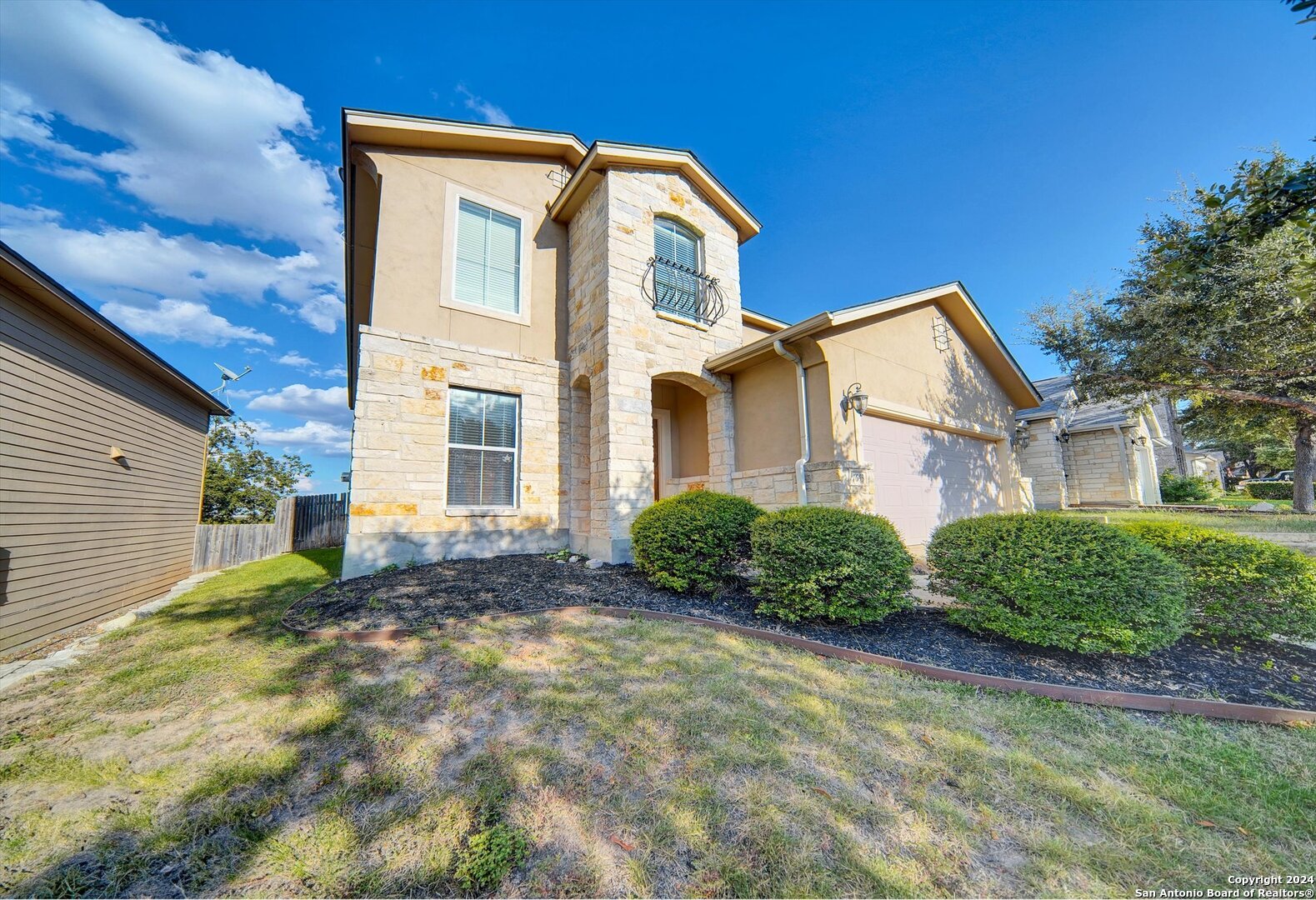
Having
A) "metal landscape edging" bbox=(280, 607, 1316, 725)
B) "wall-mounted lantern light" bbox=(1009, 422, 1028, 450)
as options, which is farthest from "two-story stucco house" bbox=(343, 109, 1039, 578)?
"metal landscape edging" bbox=(280, 607, 1316, 725)

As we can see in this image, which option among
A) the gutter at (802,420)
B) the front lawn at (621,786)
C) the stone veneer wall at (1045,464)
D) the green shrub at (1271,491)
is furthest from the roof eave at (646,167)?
the green shrub at (1271,491)

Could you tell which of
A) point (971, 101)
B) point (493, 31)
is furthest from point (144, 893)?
point (971, 101)

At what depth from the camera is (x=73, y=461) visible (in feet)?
18.5

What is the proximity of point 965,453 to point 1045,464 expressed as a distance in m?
8.11

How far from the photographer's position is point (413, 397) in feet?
22.8

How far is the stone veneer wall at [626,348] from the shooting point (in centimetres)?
711

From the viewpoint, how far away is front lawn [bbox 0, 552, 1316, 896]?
5.78ft

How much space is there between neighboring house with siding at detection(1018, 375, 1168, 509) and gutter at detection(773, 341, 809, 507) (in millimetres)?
11701

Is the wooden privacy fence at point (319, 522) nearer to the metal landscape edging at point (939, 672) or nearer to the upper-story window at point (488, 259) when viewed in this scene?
the upper-story window at point (488, 259)

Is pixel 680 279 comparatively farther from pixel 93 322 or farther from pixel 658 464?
pixel 93 322

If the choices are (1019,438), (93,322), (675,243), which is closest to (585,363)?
(675,243)

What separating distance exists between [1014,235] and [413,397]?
563 inches

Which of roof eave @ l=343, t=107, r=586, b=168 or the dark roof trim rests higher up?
roof eave @ l=343, t=107, r=586, b=168

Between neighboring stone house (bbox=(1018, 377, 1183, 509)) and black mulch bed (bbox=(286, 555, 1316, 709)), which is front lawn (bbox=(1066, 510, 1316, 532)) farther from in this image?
black mulch bed (bbox=(286, 555, 1316, 709))
